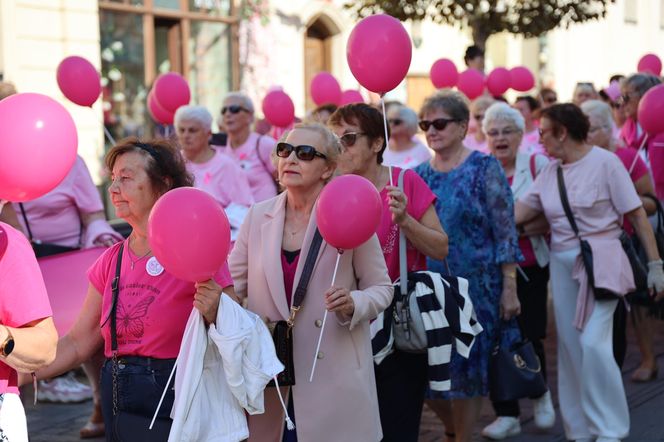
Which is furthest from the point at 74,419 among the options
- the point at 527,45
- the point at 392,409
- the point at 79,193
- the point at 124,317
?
the point at 527,45

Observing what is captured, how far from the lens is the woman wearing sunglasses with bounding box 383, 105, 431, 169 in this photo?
28.6ft

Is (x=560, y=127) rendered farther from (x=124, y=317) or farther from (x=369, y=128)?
(x=124, y=317)

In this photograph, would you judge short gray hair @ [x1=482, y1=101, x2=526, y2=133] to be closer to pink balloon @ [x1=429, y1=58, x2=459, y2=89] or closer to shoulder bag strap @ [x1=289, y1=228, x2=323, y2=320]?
shoulder bag strap @ [x1=289, y1=228, x2=323, y2=320]

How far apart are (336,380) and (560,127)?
2.72 metres

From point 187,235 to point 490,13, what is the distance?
39.4 ft

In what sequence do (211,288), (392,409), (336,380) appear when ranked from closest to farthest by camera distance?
(211,288)
(336,380)
(392,409)

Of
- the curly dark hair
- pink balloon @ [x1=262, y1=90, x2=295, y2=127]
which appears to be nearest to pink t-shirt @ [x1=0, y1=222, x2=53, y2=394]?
the curly dark hair

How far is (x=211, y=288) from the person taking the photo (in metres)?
3.79

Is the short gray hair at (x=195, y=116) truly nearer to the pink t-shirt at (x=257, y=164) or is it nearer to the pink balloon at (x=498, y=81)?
the pink t-shirt at (x=257, y=164)

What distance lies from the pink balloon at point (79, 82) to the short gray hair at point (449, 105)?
2.91 metres

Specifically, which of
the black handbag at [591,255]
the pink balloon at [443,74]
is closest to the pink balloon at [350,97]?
the pink balloon at [443,74]

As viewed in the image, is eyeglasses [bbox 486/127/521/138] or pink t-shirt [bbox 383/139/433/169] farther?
pink t-shirt [bbox 383/139/433/169]

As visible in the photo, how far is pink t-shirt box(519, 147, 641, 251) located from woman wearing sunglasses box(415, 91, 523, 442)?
0.60 metres

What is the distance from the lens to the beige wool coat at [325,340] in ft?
14.1
